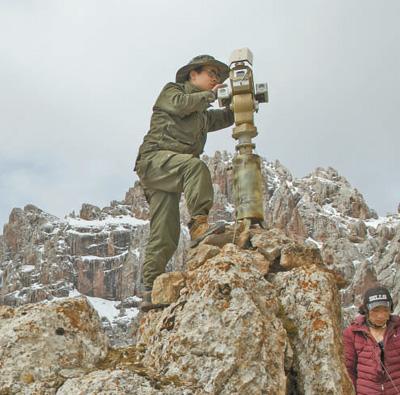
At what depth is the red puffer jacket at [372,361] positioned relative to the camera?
6270 mm

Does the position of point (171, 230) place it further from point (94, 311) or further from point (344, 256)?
point (344, 256)

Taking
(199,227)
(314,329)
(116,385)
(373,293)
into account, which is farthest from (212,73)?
(116,385)

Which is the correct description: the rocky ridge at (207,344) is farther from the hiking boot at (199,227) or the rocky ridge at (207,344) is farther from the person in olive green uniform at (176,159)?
the person in olive green uniform at (176,159)

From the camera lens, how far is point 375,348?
6.34m

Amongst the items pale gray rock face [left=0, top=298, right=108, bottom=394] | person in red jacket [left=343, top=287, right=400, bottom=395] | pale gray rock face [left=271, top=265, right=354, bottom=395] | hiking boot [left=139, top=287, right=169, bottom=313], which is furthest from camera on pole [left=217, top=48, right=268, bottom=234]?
pale gray rock face [left=0, top=298, right=108, bottom=394]

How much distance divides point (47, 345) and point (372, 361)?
3.14 meters

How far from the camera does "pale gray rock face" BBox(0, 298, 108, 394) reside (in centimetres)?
536

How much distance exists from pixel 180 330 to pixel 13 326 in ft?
5.02

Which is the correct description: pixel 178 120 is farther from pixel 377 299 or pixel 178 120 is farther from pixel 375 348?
pixel 375 348

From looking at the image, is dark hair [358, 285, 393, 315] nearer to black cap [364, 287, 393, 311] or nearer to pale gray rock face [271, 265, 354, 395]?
black cap [364, 287, 393, 311]

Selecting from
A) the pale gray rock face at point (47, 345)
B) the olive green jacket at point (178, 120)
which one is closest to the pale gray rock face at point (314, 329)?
the pale gray rock face at point (47, 345)

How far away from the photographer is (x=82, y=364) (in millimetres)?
5625

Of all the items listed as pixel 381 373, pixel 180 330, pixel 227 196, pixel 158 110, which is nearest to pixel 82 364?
pixel 180 330

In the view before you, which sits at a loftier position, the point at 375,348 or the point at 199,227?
the point at 199,227
